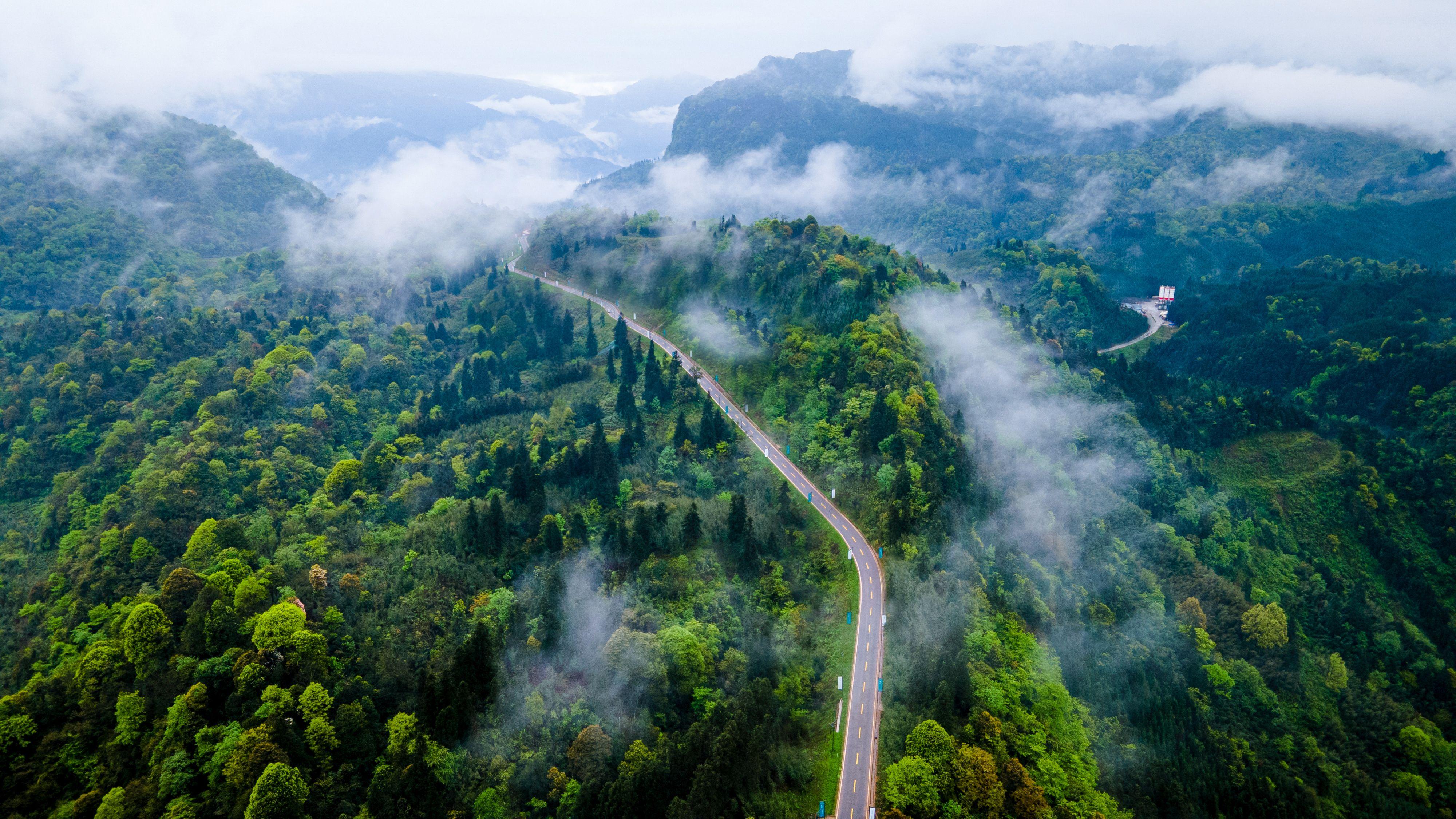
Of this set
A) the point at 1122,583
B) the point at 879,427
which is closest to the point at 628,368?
the point at 879,427

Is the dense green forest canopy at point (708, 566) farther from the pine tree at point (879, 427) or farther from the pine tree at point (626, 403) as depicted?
the pine tree at point (626, 403)

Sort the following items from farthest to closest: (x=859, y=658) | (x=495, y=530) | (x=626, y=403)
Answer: (x=626, y=403)
(x=495, y=530)
(x=859, y=658)

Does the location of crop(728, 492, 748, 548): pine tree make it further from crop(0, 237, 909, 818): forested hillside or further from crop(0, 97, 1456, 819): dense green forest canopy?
crop(0, 97, 1456, 819): dense green forest canopy

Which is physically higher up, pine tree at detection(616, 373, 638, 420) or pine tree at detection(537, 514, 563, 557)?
pine tree at detection(616, 373, 638, 420)

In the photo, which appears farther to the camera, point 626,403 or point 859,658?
point 626,403

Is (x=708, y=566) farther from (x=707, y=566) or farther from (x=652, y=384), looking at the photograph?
(x=652, y=384)

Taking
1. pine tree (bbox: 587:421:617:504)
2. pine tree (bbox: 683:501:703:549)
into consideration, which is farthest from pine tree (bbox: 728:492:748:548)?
pine tree (bbox: 587:421:617:504)

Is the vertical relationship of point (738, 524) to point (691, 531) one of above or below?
above

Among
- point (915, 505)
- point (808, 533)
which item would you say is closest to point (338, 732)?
point (808, 533)

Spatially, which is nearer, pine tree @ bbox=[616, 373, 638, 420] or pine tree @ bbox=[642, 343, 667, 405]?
pine tree @ bbox=[616, 373, 638, 420]
